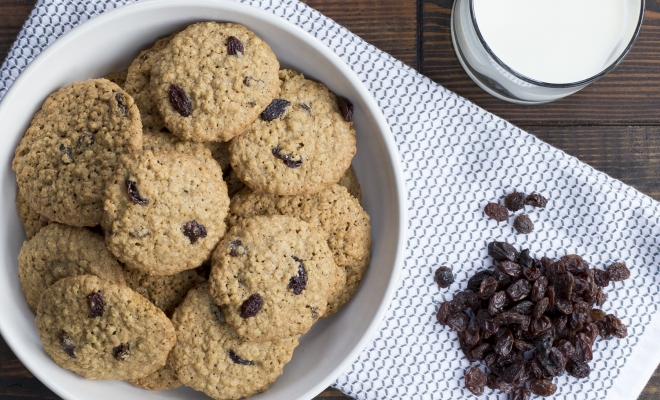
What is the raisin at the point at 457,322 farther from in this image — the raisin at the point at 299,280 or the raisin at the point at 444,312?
the raisin at the point at 299,280

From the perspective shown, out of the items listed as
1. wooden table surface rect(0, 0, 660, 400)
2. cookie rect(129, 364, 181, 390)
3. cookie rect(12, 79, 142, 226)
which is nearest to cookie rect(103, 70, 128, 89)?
cookie rect(12, 79, 142, 226)

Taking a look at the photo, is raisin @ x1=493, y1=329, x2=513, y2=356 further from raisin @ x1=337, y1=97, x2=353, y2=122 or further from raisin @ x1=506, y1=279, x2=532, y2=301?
raisin @ x1=337, y1=97, x2=353, y2=122

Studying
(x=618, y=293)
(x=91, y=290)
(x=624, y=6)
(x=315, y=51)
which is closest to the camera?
(x=91, y=290)

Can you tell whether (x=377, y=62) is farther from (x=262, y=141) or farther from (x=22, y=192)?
(x=22, y=192)

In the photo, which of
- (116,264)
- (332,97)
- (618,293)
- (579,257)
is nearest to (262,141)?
(332,97)

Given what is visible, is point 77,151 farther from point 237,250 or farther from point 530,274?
point 530,274

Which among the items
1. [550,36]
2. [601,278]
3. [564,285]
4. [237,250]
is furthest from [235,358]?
[550,36]
